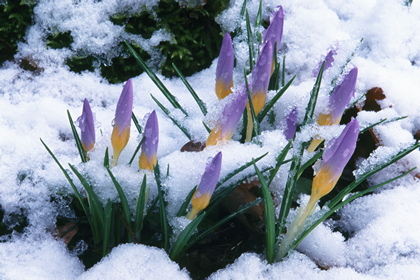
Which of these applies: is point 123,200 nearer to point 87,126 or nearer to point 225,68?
point 87,126

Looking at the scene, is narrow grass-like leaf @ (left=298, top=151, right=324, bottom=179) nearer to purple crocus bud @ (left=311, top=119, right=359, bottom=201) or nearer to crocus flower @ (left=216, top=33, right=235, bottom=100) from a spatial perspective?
purple crocus bud @ (left=311, top=119, right=359, bottom=201)

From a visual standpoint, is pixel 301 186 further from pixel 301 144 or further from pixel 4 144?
pixel 4 144

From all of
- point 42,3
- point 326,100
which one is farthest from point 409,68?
point 42,3

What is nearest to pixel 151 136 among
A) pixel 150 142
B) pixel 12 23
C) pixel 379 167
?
pixel 150 142

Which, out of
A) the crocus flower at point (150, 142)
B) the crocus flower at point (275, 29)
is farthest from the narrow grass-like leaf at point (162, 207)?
the crocus flower at point (275, 29)

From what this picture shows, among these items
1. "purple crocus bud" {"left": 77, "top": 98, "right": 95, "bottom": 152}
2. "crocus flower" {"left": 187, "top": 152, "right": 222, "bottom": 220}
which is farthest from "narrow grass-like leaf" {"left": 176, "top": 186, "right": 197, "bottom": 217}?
"purple crocus bud" {"left": 77, "top": 98, "right": 95, "bottom": 152}

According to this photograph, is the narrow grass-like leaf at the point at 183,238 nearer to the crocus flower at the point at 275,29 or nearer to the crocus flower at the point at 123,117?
the crocus flower at the point at 123,117

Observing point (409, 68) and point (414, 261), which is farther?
point (409, 68)

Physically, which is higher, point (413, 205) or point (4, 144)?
point (4, 144)
